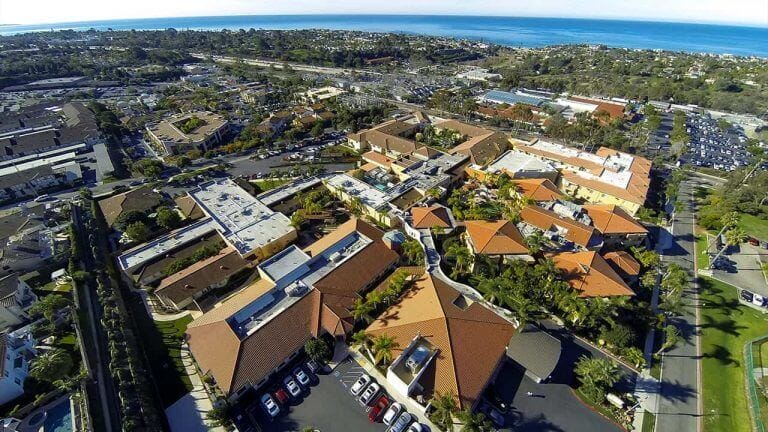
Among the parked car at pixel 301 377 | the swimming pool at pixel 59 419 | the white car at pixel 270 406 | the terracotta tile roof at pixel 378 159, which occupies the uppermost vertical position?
the terracotta tile roof at pixel 378 159

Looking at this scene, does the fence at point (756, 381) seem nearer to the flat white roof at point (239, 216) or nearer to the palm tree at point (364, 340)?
the palm tree at point (364, 340)

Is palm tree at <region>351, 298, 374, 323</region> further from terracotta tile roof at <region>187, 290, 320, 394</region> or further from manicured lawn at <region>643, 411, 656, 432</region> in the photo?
manicured lawn at <region>643, 411, 656, 432</region>

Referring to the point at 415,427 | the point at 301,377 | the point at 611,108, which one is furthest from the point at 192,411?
the point at 611,108

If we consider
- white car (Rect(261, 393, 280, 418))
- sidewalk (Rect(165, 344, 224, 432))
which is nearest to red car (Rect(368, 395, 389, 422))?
white car (Rect(261, 393, 280, 418))

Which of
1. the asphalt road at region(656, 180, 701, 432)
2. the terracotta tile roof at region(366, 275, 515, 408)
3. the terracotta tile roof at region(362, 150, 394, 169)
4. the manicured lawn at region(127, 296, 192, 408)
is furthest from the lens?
the terracotta tile roof at region(362, 150, 394, 169)

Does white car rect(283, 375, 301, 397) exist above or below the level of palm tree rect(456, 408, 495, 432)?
below

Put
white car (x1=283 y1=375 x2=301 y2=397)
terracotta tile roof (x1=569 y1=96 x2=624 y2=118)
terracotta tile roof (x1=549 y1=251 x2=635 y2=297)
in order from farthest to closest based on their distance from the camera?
terracotta tile roof (x1=569 y1=96 x2=624 y2=118), terracotta tile roof (x1=549 y1=251 x2=635 y2=297), white car (x1=283 y1=375 x2=301 y2=397)

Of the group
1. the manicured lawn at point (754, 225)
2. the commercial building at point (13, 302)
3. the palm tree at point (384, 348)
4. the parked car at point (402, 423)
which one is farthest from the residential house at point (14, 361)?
the manicured lawn at point (754, 225)
